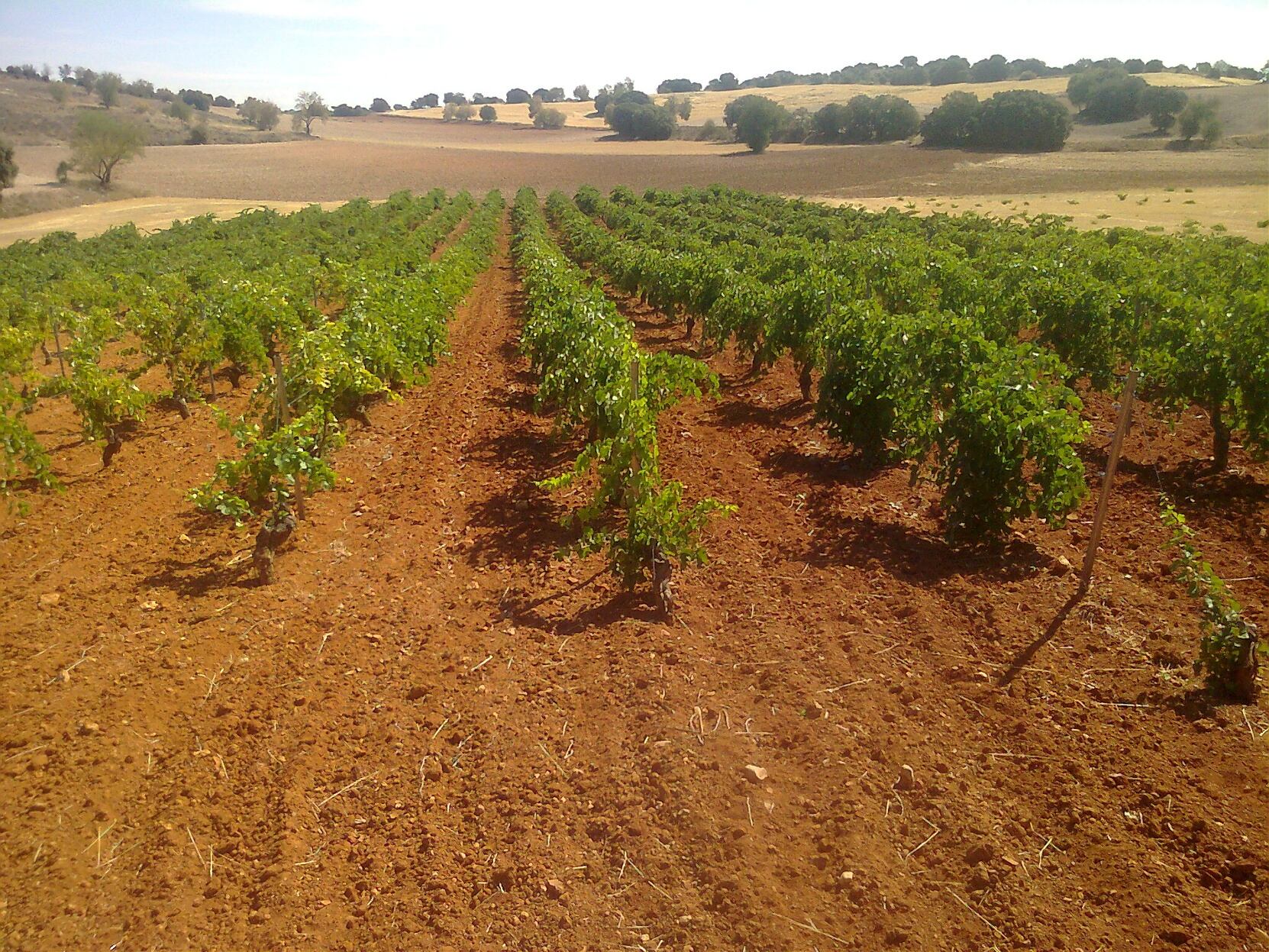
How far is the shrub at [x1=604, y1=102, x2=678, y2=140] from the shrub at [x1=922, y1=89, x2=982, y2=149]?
4094cm

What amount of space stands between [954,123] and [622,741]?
89.4 metres

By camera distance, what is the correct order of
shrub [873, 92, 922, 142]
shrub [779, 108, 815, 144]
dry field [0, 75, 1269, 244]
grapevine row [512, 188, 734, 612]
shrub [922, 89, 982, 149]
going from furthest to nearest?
1. shrub [779, 108, 815, 144]
2. shrub [873, 92, 922, 142]
3. shrub [922, 89, 982, 149]
4. dry field [0, 75, 1269, 244]
5. grapevine row [512, 188, 734, 612]

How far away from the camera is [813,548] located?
771 centimetres

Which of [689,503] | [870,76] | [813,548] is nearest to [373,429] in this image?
[689,503]

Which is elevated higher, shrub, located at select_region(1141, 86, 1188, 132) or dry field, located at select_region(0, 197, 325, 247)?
shrub, located at select_region(1141, 86, 1188, 132)

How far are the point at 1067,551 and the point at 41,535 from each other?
33.9 feet

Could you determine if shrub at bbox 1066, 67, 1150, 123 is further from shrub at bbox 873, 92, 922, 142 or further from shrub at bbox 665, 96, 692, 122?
shrub at bbox 665, 96, 692, 122

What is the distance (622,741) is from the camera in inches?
202

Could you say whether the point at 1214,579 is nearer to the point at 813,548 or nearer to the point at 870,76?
A: the point at 813,548

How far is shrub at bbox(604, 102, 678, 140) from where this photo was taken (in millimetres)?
110938

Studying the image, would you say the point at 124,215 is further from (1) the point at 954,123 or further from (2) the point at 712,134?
(2) the point at 712,134

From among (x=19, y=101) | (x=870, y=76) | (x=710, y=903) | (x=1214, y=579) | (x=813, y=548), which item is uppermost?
(x=870, y=76)

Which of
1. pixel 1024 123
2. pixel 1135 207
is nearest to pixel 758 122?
pixel 1024 123

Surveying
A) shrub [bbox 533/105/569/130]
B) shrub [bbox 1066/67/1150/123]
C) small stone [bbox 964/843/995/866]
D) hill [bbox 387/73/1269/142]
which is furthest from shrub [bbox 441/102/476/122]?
small stone [bbox 964/843/995/866]
